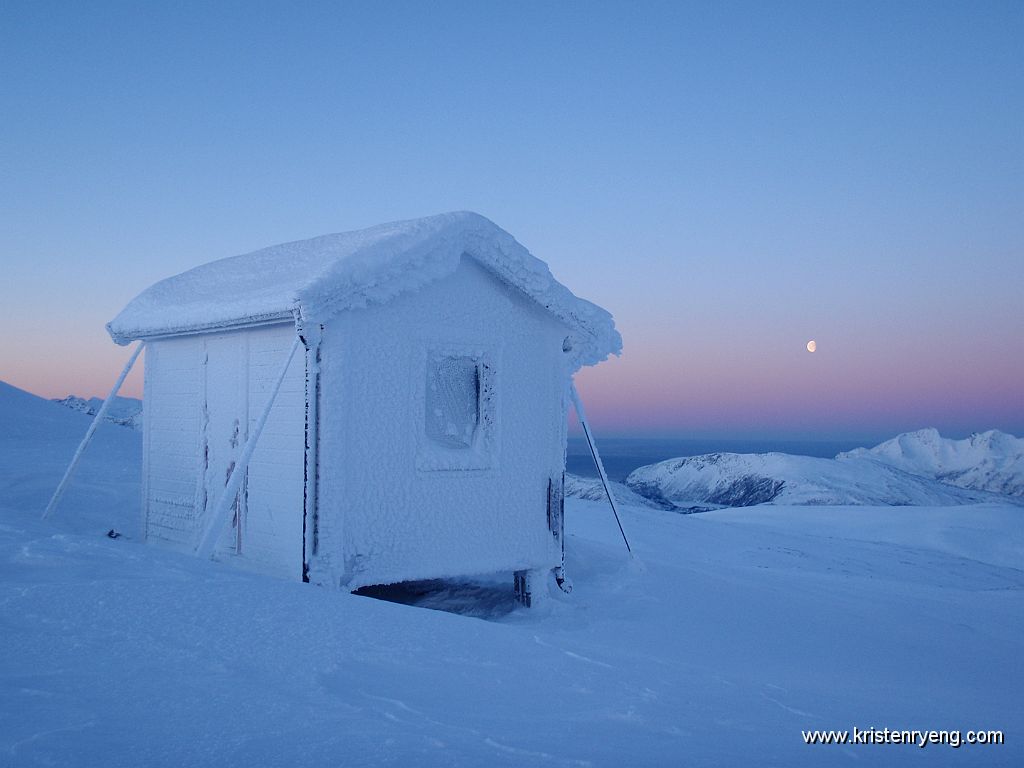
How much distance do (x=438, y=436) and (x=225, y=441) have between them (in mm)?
2201

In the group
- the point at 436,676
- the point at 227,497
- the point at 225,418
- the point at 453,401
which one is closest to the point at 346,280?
the point at 453,401

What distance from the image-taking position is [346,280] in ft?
22.5

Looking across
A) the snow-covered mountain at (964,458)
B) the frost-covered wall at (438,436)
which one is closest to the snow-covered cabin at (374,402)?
the frost-covered wall at (438,436)

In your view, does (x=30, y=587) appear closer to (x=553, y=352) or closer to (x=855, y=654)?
(x=553, y=352)

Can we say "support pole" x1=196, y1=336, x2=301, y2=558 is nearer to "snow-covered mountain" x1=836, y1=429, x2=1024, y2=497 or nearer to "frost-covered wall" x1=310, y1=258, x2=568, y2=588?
"frost-covered wall" x1=310, y1=258, x2=568, y2=588

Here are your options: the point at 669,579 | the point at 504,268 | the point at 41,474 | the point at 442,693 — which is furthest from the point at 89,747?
the point at 41,474

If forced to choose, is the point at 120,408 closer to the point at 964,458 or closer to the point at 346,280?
the point at 346,280

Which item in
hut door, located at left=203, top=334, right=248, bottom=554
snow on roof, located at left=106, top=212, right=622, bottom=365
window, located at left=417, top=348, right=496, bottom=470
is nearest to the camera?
snow on roof, located at left=106, top=212, right=622, bottom=365

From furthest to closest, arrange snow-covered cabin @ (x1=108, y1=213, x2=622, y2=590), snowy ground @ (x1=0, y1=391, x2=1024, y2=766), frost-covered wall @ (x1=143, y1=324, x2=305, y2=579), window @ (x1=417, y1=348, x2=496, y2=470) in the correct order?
1. window @ (x1=417, y1=348, x2=496, y2=470)
2. frost-covered wall @ (x1=143, y1=324, x2=305, y2=579)
3. snow-covered cabin @ (x1=108, y1=213, x2=622, y2=590)
4. snowy ground @ (x1=0, y1=391, x2=1024, y2=766)

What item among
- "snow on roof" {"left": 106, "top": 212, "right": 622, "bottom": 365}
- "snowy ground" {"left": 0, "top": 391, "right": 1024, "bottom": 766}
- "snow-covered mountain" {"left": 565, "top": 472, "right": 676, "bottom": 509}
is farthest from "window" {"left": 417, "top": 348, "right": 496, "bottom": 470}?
"snow-covered mountain" {"left": 565, "top": 472, "right": 676, "bottom": 509}

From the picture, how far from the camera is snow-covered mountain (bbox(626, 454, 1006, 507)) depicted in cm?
2448

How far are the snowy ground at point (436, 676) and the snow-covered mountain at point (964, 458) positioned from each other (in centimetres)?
5058

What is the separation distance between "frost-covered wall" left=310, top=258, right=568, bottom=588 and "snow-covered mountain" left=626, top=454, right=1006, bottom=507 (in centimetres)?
1751

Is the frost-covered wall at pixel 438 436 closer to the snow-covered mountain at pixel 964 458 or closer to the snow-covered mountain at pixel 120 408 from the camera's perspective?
the snow-covered mountain at pixel 120 408
